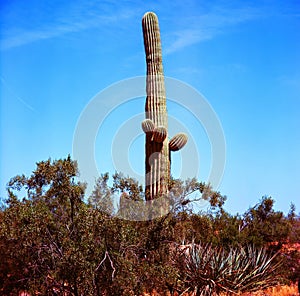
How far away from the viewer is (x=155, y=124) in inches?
557

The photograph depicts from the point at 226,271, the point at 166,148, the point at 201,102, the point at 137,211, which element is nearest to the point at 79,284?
the point at 137,211

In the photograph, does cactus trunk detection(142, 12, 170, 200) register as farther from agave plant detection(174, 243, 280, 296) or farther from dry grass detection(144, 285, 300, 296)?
dry grass detection(144, 285, 300, 296)

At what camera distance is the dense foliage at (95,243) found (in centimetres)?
965

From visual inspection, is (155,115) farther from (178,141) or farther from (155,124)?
(178,141)

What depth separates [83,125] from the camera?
1336cm

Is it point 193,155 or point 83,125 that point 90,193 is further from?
point 193,155

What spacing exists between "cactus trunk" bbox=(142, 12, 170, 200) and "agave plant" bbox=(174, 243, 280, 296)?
1672 mm

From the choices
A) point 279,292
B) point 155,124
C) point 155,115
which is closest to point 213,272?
point 279,292

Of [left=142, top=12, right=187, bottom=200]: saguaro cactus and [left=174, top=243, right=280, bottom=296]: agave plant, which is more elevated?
[left=142, top=12, right=187, bottom=200]: saguaro cactus

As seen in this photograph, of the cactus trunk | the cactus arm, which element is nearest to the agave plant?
the cactus trunk

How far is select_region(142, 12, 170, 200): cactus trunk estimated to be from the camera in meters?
13.8

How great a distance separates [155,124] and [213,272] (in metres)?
3.89

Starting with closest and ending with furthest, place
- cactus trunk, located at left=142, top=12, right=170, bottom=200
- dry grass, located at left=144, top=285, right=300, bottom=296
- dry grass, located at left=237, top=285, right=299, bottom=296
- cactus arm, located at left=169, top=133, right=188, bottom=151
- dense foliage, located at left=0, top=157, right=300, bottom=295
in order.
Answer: dense foliage, located at left=0, top=157, right=300, bottom=295, dry grass, located at left=144, top=285, right=300, bottom=296, cactus trunk, located at left=142, top=12, right=170, bottom=200, dry grass, located at left=237, top=285, right=299, bottom=296, cactus arm, located at left=169, top=133, right=188, bottom=151

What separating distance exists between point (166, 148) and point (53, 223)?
480 cm
